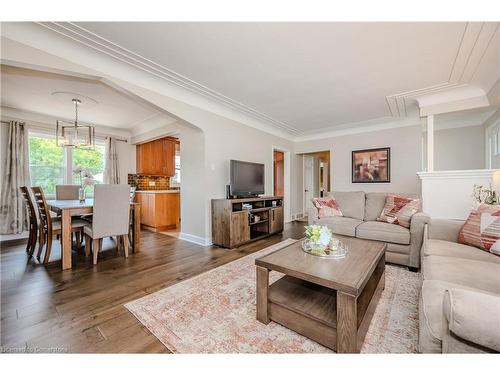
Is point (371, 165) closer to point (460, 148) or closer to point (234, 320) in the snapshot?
point (460, 148)

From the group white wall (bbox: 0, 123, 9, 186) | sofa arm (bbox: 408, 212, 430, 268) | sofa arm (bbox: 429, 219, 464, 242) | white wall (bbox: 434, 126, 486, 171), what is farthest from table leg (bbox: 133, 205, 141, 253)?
white wall (bbox: 434, 126, 486, 171)

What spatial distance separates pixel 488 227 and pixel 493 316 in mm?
1563

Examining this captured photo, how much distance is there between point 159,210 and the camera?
15.6 feet

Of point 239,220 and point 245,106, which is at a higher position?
point 245,106

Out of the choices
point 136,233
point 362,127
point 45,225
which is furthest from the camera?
point 362,127

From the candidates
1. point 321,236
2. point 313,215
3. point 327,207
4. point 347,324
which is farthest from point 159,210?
point 347,324

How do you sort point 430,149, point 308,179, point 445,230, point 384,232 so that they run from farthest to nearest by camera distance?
point 308,179
point 430,149
point 384,232
point 445,230

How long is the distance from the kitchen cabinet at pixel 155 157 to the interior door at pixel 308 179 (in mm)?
4011

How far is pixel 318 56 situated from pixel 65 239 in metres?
3.63

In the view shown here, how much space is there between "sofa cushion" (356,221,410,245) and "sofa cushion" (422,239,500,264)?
0.55m

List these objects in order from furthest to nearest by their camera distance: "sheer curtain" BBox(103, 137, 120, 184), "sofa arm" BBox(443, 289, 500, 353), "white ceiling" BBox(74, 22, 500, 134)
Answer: "sheer curtain" BBox(103, 137, 120, 184) < "white ceiling" BBox(74, 22, 500, 134) < "sofa arm" BBox(443, 289, 500, 353)

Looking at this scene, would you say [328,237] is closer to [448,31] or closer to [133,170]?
[448,31]

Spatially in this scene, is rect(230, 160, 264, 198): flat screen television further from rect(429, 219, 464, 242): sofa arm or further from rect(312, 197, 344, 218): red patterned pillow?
rect(429, 219, 464, 242): sofa arm

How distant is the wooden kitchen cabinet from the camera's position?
15.5ft
